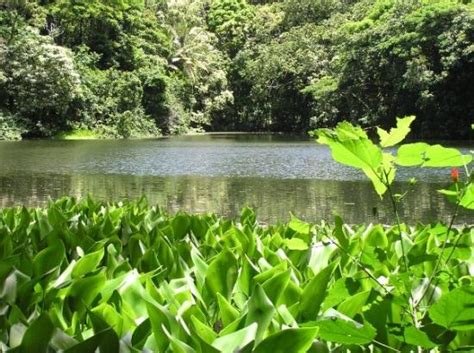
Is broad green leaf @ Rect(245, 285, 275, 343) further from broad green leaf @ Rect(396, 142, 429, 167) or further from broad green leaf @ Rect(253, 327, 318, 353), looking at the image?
broad green leaf @ Rect(396, 142, 429, 167)

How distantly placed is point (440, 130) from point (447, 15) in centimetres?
618

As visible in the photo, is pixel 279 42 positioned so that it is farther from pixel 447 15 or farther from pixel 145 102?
pixel 447 15

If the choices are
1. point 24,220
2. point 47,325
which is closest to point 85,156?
point 24,220

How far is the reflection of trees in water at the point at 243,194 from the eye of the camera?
30.9 ft

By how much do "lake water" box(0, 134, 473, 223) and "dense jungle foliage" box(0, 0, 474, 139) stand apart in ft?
44.7

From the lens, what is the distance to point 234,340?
0.97 meters

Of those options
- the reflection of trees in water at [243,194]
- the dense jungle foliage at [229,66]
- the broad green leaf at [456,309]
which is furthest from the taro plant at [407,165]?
the dense jungle foliage at [229,66]

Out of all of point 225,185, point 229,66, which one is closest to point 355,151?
point 225,185

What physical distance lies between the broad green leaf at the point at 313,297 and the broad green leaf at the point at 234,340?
0.92 feet

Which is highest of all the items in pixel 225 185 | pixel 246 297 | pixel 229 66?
pixel 229 66

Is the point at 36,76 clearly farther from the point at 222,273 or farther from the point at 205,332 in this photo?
the point at 205,332

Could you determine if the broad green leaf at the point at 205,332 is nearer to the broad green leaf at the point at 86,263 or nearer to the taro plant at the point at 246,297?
the taro plant at the point at 246,297

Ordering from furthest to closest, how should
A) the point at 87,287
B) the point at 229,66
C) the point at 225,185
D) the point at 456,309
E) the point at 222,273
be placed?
the point at 229,66, the point at 225,185, the point at 222,273, the point at 87,287, the point at 456,309

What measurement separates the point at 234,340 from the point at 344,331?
0.66 ft
